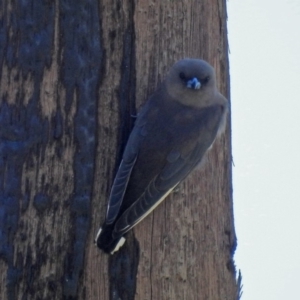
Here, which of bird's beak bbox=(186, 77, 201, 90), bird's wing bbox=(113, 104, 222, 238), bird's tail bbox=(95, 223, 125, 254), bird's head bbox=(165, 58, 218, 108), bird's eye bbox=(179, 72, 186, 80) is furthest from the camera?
bird's beak bbox=(186, 77, 201, 90)

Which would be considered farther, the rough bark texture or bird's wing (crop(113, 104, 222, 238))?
bird's wing (crop(113, 104, 222, 238))

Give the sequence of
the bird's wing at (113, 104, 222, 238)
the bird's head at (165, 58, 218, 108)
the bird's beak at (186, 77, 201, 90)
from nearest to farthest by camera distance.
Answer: the bird's wing at (113, 104, 222, 238), the bird's head at (165, 58, 218, 108), the bird's beak at (186, 77, 201, 90)

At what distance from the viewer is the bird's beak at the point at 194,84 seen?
11.4 feet

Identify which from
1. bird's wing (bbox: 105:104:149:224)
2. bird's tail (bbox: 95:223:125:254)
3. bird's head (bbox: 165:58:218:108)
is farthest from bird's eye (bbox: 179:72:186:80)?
bird's tail (bbox: 95:223:125:254)

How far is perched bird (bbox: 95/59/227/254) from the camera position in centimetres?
286

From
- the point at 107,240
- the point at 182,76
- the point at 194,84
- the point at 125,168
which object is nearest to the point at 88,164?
the point at 125,168

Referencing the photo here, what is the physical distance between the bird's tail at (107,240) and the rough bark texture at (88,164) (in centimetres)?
3

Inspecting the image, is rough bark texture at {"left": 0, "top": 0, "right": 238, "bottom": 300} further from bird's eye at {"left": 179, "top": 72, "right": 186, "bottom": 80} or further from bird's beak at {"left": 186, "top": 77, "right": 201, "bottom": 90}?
bird's beak at {"left": 186, "top": 77, "right": 201, "bottom": 90}

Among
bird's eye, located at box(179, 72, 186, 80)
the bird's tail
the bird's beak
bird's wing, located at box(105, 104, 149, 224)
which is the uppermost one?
the bird's beak

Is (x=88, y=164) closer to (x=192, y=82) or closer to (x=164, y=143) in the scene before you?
(x=164, y=143)

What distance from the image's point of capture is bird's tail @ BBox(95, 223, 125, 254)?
9.05 ft

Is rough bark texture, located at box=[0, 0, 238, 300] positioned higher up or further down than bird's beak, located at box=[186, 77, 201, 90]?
further down

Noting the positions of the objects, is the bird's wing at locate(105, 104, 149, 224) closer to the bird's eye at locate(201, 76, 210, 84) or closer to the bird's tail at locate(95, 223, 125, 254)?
the bird's tail at locate(95, 223, 125, 254)

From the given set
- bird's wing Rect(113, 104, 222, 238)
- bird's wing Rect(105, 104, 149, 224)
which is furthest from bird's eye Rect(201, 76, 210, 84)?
bird's wing Rect(105, 104, 149, 224)
